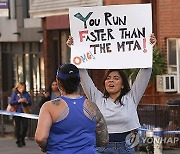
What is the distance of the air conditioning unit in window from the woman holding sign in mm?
12408

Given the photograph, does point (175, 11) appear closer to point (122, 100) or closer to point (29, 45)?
point (29, 45)

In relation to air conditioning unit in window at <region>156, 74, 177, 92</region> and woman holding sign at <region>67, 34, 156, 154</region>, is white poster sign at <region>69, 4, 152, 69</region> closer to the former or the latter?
woman holding sign at <region>67, 34, 156, 154</region>

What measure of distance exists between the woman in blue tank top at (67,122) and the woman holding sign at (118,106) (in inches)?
41.7

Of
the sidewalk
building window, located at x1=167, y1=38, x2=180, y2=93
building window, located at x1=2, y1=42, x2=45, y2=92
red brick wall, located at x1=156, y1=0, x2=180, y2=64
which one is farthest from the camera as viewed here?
building window, located at x1=2, y1=42, x2=45, y2=92

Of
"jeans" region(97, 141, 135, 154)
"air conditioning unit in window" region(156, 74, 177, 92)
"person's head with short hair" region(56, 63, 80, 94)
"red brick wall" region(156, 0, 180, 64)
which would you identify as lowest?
"jeans" region(97, 141, 135, 154)

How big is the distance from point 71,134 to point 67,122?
10 cm

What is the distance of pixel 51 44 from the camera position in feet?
86.0

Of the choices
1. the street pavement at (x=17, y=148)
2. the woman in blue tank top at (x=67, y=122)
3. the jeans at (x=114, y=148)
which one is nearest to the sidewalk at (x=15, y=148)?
the street pavement at (x=17, y=148)

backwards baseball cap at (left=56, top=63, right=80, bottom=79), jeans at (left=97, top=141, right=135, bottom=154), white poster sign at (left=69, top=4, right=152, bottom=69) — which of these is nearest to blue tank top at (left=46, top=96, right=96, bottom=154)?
backwards baseball cap at (left=56, top=63, right=80, bottom=79)

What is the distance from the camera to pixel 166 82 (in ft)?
Result: 65.9

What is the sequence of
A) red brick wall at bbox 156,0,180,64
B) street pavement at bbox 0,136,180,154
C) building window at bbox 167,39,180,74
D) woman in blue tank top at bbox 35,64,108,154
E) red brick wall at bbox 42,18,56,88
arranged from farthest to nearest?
red brick wall at bbox 42,18,56,88 < building window at bbox 167,39,180,74 < red brick wall at bbox 156,0,180,64 < street pavement at bbox 0,136,180,154 < woman in blue tank top at bbox 35,64,108,154

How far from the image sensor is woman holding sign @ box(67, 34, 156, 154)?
7266mm

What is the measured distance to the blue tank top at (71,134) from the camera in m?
6.01

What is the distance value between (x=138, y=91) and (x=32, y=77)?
21190mm
